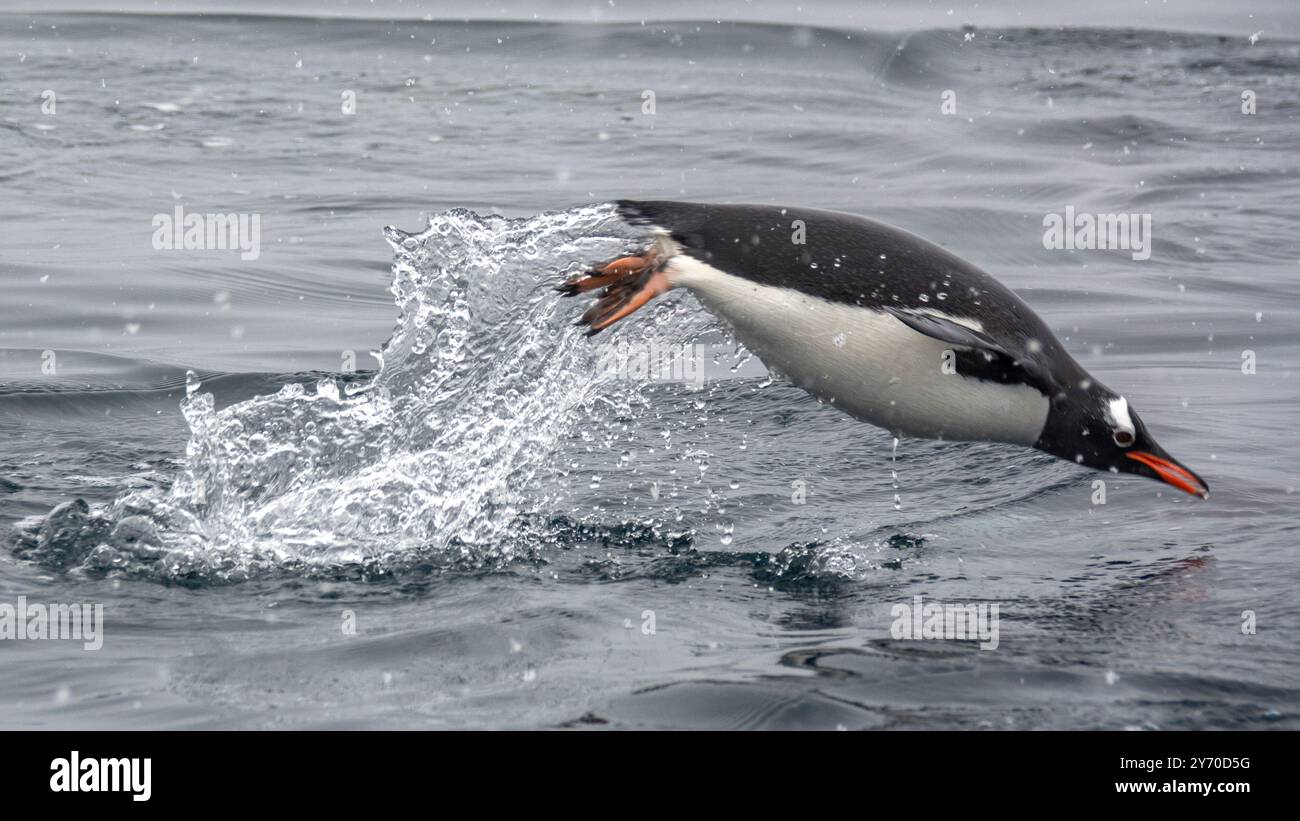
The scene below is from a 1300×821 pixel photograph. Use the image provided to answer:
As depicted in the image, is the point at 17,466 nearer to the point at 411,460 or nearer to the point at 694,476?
the point at 411,460

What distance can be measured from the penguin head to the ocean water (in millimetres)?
226

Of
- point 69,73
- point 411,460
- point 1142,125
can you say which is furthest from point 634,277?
point 69,73

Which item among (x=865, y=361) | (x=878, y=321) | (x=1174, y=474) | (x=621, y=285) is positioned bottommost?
(x=1174, y=474)

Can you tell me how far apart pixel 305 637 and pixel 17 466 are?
7.33 ft

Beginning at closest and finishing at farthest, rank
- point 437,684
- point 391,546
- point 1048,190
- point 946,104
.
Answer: point 437,684, point 391,546, point 1048,190, point 946,104

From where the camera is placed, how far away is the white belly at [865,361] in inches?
205

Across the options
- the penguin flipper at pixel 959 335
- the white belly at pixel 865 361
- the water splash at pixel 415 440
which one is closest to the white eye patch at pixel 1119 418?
the white belly at pixel 865 361

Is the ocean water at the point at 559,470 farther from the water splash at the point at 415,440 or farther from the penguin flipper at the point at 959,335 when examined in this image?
the penguin flipper at the point at 959,335

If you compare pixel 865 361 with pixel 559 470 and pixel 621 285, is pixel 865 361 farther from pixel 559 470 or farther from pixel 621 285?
pixel 559 470

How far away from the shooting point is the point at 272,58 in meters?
15.9

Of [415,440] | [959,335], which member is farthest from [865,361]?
[415,440]

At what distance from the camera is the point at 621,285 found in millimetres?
5219

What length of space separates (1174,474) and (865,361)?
44.2 inches
